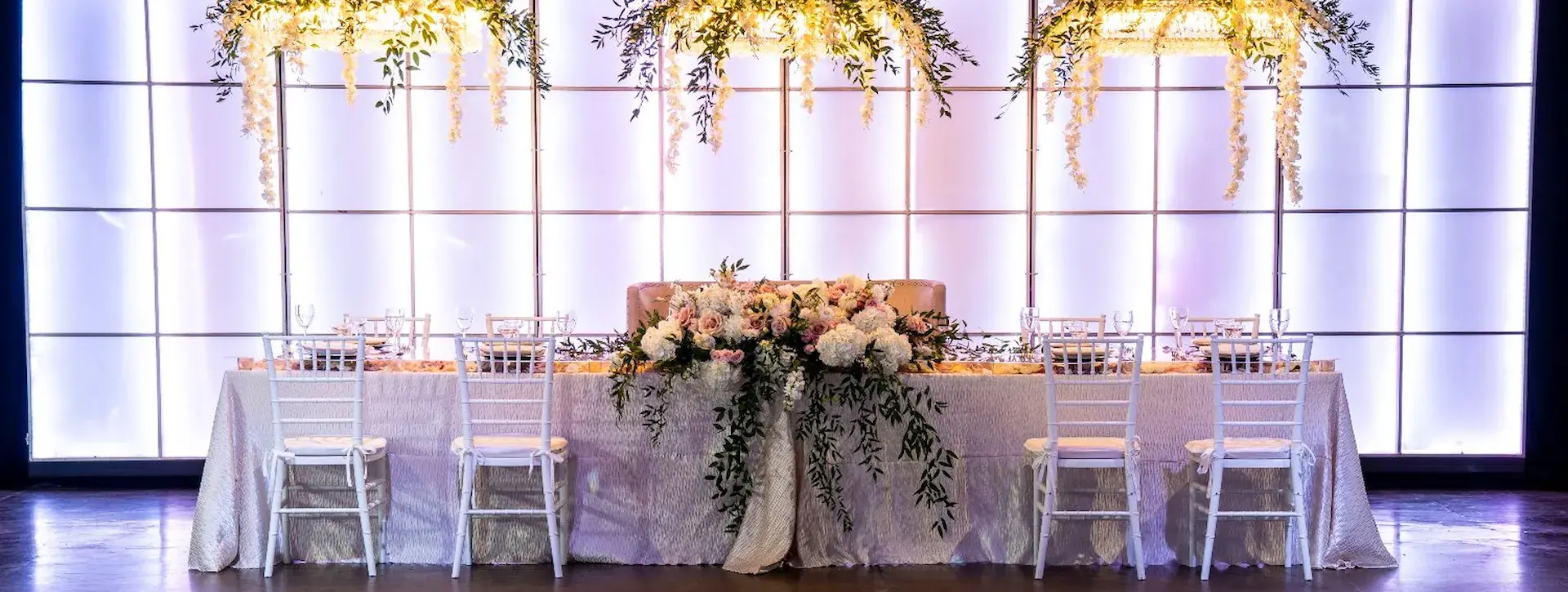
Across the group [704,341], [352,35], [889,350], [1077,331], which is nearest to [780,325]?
[704,341]

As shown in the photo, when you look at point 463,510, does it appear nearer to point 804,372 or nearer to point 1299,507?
point 804,372

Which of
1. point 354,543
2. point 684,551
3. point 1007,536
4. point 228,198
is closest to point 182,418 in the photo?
point 228,198

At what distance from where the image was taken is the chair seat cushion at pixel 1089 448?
14.7 feet

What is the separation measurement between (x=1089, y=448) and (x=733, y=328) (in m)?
1.34

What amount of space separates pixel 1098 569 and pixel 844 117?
9.91 ft

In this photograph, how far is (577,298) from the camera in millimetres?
6844

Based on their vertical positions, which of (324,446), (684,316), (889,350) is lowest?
(324,446)

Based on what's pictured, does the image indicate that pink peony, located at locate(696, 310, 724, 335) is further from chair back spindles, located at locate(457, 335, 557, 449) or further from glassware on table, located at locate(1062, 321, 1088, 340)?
glassware on table, located at locate(1062, 321, 1088, 340)

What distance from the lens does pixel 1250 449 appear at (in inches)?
179

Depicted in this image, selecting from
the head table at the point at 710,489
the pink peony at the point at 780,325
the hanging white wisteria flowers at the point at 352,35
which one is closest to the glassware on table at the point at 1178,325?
the head table at the point at 710,489

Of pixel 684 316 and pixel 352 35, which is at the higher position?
pixel 352 35

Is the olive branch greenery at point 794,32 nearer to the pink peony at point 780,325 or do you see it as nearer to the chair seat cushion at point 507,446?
the pink peony at point 780,325

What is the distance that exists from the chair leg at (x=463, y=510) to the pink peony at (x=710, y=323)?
0.96 meters

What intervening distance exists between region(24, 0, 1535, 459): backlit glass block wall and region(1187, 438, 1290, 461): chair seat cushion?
89.1 inches
